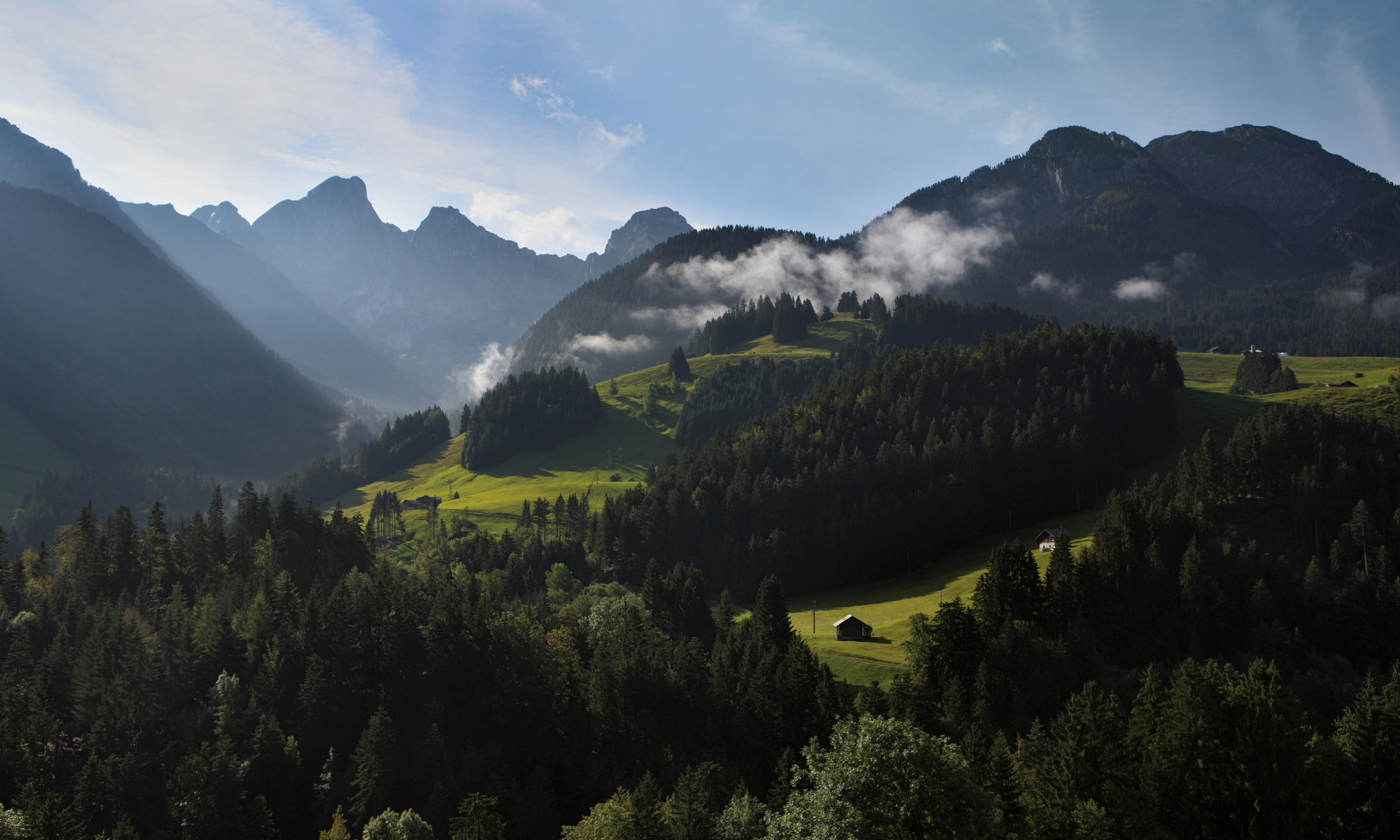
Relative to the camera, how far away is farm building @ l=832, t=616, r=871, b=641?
287ft

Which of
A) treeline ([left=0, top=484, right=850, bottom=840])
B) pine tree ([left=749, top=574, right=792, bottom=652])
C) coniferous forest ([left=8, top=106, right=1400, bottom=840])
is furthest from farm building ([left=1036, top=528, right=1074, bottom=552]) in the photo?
treeline ([left=0, top=484, right=850, bottom=840])

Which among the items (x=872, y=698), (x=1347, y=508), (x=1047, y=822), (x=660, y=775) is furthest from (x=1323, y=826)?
(x=1347, y=508)

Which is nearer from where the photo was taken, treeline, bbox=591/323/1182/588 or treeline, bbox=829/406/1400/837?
treeline, bbox=829/406/1400/837

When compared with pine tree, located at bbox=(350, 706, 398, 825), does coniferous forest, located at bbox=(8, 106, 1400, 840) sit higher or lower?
higher

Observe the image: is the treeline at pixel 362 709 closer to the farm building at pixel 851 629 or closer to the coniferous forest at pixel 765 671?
the coniferous forest at pixel 765 671

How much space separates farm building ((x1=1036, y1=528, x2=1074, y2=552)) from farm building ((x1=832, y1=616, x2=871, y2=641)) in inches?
1282

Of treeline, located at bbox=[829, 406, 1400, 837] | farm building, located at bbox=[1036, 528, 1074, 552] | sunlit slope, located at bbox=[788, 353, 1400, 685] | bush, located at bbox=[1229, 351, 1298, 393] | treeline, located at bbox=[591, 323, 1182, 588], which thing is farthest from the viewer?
bush, located at bbox=[1229, 351, 1298, 393]

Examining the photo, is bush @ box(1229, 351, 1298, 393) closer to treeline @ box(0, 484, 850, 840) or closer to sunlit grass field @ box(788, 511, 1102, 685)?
sunlit grass field @ box(788, 511, 1102, 685)

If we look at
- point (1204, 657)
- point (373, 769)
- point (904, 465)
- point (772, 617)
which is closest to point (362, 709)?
point (373, 769)

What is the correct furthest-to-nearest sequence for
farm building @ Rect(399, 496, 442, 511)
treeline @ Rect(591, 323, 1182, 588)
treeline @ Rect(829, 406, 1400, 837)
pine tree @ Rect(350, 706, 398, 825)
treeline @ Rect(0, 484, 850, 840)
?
farm building @ Rect(399, 496, 442, 511), treeline @ Rect(591, 323, 1182, 588), pine tree @ Rect(350, 706, 398, 825), treeline @ Rect(0, 484, 850, 840), treeline @ Rect(829, 406, 1400, 837)

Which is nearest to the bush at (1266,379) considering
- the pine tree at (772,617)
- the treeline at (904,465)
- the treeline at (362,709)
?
the treeline at (904,465)

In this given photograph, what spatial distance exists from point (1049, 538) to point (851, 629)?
128 feet

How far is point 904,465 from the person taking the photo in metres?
138

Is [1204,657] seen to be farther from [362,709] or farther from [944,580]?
[362,709]
